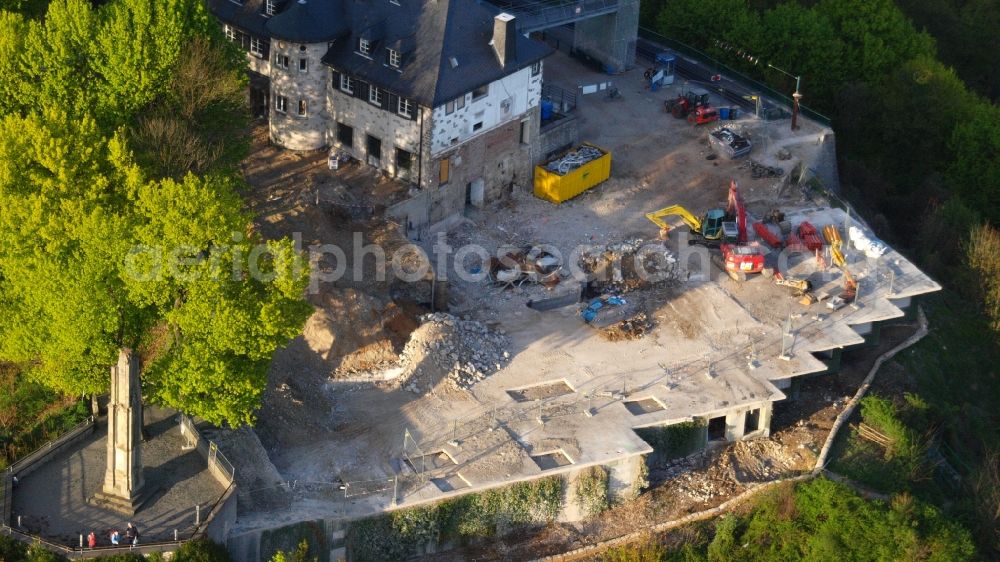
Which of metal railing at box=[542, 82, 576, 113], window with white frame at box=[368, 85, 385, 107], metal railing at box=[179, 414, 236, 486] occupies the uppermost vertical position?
window with white frame at box=[368, 85, 385, 107]

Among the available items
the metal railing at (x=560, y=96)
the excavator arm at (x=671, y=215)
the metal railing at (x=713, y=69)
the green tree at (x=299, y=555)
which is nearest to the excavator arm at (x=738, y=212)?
the excavator arm at (x=671, y=215)

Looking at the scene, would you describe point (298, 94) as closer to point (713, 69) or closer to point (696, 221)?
point (696, 221)

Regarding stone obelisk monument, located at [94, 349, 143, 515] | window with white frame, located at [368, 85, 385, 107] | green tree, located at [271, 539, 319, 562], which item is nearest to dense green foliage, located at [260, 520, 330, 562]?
green tree, located at [271, 539, 319, 562]

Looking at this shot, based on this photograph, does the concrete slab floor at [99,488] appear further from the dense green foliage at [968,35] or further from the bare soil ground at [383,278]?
the dense green foliage at [968,35]

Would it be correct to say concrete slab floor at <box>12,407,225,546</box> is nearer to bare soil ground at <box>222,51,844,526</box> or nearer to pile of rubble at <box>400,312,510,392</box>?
bare soil ground at <box>222,51,844,526</box>

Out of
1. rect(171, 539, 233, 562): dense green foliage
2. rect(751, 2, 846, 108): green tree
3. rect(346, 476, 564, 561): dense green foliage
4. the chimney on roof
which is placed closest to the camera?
rect(171, 539, 233, 562): dense green foliage

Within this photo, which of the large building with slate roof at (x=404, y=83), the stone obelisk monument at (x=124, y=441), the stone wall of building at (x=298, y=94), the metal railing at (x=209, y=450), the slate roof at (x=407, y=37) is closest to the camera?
the stone obelisk monument at (x=124, y=441)
